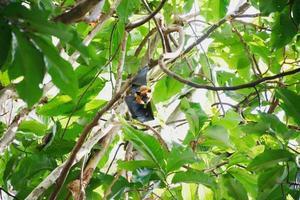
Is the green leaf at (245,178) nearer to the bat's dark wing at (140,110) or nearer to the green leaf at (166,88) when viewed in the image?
the bat's dark wing at (140,110)

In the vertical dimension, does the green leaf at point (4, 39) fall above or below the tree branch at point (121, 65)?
above

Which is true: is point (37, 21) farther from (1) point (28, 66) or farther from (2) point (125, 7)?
(2) point (125, 7)

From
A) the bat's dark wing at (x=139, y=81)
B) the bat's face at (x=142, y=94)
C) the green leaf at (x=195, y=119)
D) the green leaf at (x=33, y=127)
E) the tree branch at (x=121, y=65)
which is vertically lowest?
the green leaf at (x=195, y=119)

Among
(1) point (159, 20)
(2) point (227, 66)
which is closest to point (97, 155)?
(1) point (159, 20)

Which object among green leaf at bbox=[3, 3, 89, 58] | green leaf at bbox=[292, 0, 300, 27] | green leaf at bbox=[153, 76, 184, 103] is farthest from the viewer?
green leaf at bbox=[153, 76, 184, 103]

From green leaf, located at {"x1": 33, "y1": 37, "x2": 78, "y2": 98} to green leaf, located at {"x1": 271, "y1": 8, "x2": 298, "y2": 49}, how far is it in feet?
1.59

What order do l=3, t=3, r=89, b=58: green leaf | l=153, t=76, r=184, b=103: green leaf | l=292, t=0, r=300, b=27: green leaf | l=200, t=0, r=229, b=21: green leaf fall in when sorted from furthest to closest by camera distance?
l=153, t=76, r=184, b=103: green leaf → l=200, t=0, r=229, b=21: green leaf → l=292, t=0, r=300, b=27: green leaf → l=3, t=3, r=89, b=58: green leaf

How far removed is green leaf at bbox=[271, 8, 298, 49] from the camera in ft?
2.82

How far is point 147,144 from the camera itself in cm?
83

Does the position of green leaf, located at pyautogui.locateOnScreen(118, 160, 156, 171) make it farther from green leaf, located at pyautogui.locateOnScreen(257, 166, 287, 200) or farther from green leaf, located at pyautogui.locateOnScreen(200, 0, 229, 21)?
green leaf, located at pyautogui.locateOnScreen(200, 0, 229, 21)

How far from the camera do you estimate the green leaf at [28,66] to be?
483 mm

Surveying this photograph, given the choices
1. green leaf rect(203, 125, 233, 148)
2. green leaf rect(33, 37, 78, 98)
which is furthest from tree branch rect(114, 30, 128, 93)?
green leaf rect(33, 37, 78, 98)

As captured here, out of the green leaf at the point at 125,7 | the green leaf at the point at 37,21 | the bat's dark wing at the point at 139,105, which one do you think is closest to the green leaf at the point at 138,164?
the bat's dark wing at the point at 139,105

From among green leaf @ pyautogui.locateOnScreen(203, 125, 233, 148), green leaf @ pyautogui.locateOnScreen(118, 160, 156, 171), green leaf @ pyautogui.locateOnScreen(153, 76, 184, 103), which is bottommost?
green leaf @ pyautogui.locateOnScreen(203, 125, 233, 148)
